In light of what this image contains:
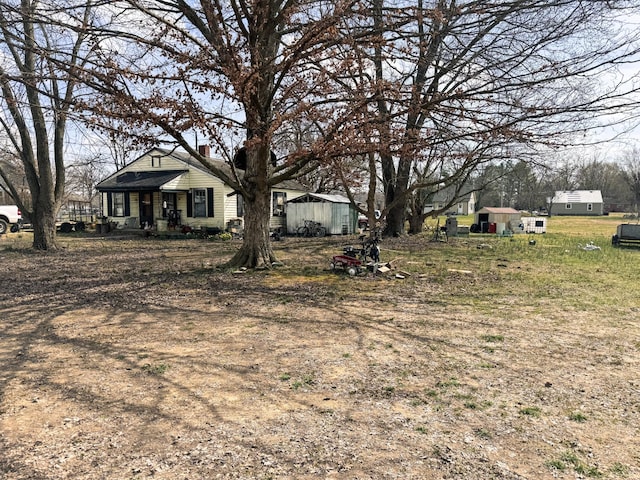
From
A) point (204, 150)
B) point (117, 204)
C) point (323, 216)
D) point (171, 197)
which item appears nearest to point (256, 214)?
point (323, 216)

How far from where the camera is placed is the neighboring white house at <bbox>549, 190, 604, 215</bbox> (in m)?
65.4

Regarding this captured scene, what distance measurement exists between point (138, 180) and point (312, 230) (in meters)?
9.84

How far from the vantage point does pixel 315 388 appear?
3.75 m

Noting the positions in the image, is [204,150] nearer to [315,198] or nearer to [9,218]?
[315,198]

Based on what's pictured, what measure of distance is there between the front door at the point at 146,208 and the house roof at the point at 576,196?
6283 centimetres

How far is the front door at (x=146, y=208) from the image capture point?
23.0 meters

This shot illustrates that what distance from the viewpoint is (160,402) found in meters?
3.43

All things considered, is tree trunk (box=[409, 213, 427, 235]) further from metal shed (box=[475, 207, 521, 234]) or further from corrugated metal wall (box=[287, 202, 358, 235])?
metal shed (box=[475, 207, 521, 234])

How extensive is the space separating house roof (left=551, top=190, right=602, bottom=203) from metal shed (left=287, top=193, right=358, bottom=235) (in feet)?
181

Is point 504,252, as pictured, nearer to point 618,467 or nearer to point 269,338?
point 269,338

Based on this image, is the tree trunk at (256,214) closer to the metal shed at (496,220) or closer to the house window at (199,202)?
the house window at (199,202)

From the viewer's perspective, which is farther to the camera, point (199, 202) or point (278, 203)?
point (278, 203)

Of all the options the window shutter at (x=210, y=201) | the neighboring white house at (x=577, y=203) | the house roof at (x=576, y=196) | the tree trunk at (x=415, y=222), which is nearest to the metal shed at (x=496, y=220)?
the tree trunk at (x=415, y=222)

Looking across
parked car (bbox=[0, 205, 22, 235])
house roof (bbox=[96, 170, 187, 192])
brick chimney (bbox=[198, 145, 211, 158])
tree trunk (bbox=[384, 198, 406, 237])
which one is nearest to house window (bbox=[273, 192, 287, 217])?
house roof (bbox=[96, 170, 187, 192])
